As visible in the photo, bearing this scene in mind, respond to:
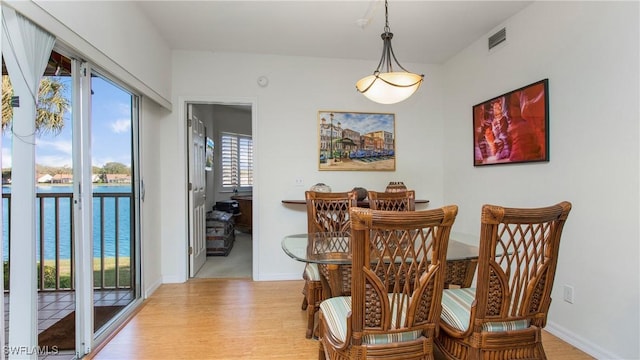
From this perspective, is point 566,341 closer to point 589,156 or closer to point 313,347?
point 589,156

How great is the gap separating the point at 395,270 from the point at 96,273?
7.83 feet


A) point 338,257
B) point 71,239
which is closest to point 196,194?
point 71,239

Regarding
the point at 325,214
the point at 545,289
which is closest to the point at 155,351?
the point at 325,214

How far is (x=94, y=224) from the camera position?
7.11 feet

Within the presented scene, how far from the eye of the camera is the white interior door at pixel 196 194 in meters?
3.44

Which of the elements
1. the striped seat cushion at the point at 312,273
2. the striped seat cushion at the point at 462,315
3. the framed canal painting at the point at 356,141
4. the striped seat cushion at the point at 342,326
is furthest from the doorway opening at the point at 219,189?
the striped seat cushion at the point at 462,315

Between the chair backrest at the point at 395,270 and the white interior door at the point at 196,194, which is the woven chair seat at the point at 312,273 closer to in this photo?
the chair backrest at the point at 395,270

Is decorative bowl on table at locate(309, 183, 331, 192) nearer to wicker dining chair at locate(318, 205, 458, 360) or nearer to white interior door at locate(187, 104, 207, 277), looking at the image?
white interior door at locate(187, 104, 207, 277)

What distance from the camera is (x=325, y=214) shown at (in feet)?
8.20

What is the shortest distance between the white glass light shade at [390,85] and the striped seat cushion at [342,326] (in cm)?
138

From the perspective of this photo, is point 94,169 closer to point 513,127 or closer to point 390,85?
point 390,85

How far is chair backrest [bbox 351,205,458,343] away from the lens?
1.10 m

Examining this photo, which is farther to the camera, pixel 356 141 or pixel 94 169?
pixel 356 141

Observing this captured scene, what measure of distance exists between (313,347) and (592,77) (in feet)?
8.71
